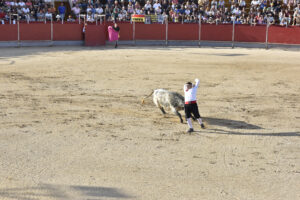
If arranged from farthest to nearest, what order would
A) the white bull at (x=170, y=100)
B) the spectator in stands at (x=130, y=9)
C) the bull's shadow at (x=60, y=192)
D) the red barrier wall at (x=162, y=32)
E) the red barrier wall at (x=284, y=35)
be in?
the spectator in stands at (x=130, y=9) → the red barrier wall at (x=284, y=35) → the red barrier wall at (x=162, y=32) → the white bull at (x=170, y=100) → the bull's shadow at (x=60, y=192)

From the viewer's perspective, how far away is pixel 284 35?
2527 cm

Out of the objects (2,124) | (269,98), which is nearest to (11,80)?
(2,124)

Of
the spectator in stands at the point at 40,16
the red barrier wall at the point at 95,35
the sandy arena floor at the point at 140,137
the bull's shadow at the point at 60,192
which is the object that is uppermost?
the spectator in stands at the point at 40,16

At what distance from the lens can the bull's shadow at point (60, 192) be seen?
6242mm

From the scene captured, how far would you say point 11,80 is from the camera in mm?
14766

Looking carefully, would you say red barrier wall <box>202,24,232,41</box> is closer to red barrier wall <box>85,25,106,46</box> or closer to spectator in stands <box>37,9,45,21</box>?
red barrier wall <box>85,25,106,46</box>

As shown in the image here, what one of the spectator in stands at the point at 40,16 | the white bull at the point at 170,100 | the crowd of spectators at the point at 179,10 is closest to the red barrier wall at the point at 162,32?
the crowd of spectators at the point at 179,10

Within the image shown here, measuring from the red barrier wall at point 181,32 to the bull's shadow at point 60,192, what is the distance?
2076cm

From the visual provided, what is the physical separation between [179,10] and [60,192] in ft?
77.4

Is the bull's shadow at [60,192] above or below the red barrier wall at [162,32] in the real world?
below

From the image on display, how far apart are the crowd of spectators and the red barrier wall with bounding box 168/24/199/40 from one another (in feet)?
1.89

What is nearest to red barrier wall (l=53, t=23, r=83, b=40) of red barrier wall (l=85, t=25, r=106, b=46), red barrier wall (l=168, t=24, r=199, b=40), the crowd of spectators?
red barrier wall (l=85, t=25, r=106, b=46)

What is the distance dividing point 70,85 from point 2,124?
4.52 metres

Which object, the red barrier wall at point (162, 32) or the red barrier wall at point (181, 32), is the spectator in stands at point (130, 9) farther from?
the red barrier wall at point (181, 32)
